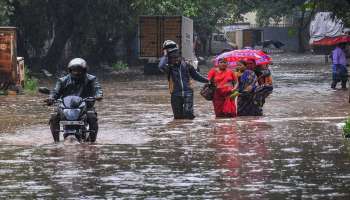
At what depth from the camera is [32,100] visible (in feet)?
86.8

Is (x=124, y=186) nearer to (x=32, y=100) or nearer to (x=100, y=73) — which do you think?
(x=32, y=100)

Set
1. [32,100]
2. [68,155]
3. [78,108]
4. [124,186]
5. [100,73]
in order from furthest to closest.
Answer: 1. [100,73]
2. [32,100]
3. [78,108]
4. [68,155]
5. [124,186]

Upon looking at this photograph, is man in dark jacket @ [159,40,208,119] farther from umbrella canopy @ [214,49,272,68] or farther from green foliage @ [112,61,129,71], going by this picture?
green foliage @ [112,61,129,71]

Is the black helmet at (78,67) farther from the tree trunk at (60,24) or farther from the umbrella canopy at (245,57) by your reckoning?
the tree trunk at (60,24)

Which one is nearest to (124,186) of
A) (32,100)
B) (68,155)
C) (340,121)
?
(68,155)

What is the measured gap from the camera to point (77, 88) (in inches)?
595

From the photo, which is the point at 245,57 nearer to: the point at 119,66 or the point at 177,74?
the point at 177,74

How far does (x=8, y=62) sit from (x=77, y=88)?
1434cm

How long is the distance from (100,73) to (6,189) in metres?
34.5

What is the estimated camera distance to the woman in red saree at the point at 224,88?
18766 millimetres

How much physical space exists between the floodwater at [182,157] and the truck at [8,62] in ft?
20.5

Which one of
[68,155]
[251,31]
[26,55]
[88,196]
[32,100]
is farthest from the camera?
[251,31]

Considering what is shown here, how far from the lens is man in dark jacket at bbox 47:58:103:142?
14.9 meters

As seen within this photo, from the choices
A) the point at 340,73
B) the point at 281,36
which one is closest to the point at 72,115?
the point at 340,73
